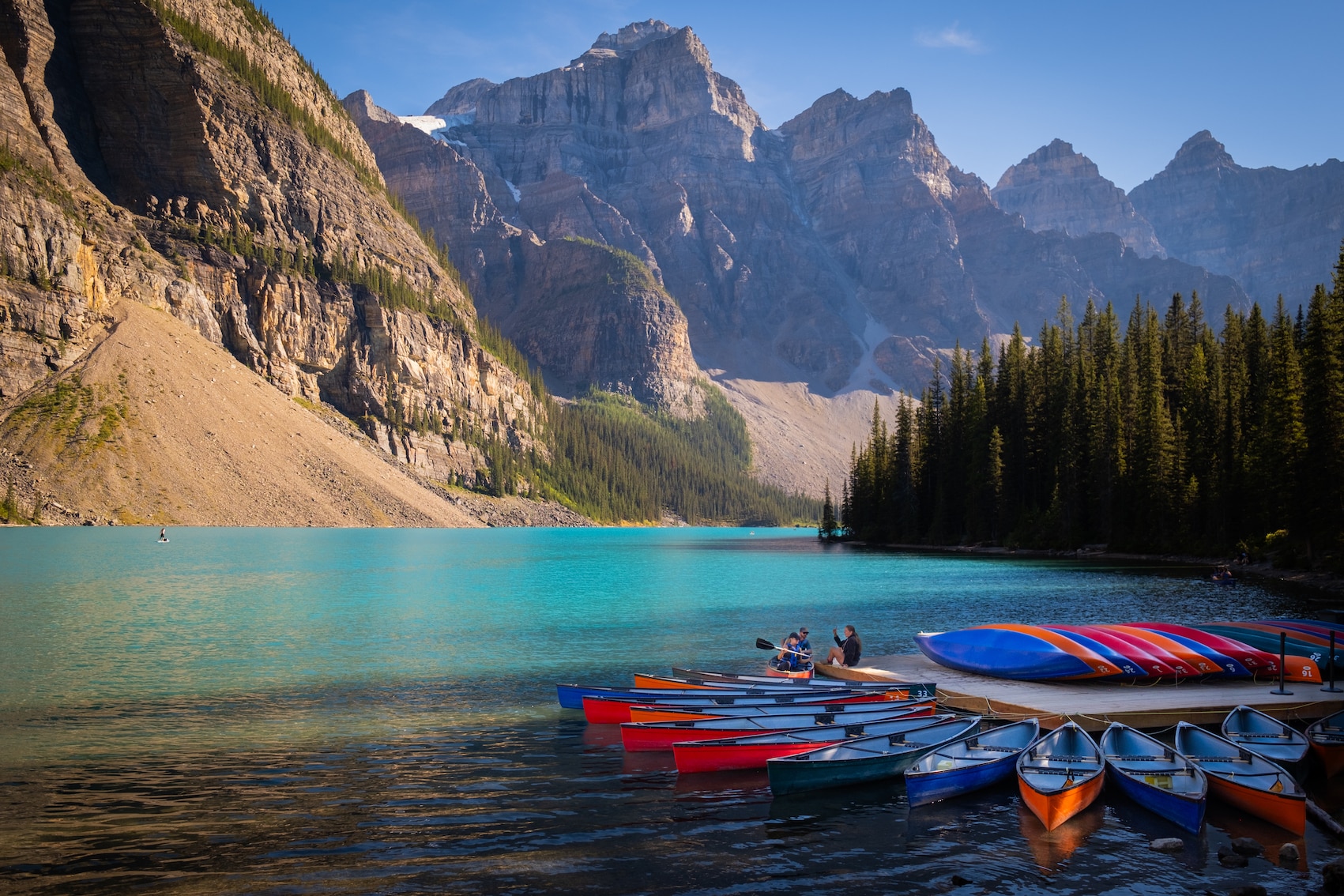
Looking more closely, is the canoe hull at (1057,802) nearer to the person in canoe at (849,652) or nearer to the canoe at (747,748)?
the canoe at (747,748)

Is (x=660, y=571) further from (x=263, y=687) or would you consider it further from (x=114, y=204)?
(x=114, y=204)

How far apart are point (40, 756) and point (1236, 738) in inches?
1058

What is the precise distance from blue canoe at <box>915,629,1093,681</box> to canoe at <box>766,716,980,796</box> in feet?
24.9

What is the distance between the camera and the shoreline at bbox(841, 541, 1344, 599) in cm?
5769

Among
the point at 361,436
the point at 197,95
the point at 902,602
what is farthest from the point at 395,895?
the point at 197,95

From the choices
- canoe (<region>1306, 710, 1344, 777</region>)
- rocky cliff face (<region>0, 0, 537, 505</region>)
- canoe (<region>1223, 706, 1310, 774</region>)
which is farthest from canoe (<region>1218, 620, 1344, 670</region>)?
rocky cliff face (<region>0, 0, 537, 505</region>)

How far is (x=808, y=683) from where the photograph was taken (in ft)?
81.8

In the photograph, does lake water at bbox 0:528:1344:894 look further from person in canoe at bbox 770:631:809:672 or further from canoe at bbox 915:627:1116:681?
canoe at bbox 915:627:1116:681

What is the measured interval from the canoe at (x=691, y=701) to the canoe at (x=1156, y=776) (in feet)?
17.7

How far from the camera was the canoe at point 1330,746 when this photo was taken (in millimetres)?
18812

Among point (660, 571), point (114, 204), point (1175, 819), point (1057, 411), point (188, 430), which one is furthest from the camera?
point (114, 204)

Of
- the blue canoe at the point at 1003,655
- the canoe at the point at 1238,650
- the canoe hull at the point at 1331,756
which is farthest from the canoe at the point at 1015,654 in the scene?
the canoe hull at the point at 1331,756

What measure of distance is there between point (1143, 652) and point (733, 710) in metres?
13.2

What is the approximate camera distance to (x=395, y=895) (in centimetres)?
1277
